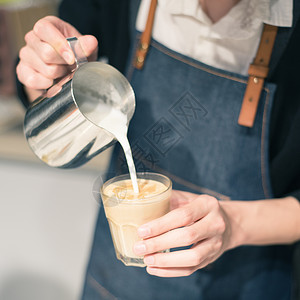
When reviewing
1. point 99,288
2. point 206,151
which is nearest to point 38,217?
point 99,288

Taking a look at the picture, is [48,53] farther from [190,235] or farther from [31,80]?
[190,235]

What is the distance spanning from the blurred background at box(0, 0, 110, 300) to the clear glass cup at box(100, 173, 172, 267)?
100cm

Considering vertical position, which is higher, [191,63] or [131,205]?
[191,63]

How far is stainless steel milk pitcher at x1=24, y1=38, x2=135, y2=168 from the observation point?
687mm

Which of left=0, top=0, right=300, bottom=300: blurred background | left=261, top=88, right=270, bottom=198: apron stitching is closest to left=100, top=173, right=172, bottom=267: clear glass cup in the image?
left=261, top=88, right=270, bottom=198: apron stitching

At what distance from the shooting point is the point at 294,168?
0.97 m

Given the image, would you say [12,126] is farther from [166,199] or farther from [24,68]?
[166,199]

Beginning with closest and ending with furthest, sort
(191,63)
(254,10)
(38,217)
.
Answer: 1. (254,10)
2. (191,63)
3. (38,217)

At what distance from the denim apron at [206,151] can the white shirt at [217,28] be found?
0.14 ft

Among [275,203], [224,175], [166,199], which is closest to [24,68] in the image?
[166,199]

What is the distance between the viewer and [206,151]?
996 millimetres

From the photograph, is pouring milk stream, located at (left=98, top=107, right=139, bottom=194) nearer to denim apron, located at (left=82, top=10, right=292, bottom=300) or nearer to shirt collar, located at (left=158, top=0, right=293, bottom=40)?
denim apron, located at (left=82, top=10, right=292, bottom=300)

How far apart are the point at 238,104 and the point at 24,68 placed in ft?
1.71

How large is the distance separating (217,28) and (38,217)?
1.36m
